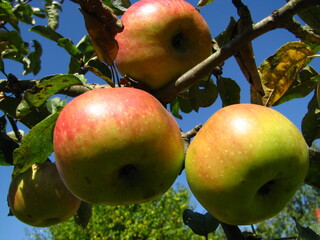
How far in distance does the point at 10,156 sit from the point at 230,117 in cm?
104

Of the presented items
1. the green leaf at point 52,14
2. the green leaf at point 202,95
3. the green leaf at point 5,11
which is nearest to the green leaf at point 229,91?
the green leaf at point 202,95

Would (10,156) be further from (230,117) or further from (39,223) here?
(230,117)

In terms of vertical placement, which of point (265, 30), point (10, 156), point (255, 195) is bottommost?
point (10, 156)

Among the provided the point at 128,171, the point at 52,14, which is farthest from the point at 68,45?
the point at 52,14

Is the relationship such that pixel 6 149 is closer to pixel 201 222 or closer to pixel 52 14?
pixel 201 222

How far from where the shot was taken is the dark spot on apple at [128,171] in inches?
33.6

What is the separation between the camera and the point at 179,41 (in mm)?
1179

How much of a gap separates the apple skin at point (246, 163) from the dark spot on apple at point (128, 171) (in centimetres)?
13

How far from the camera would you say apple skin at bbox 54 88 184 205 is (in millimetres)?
767

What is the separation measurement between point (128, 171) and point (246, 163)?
276mm

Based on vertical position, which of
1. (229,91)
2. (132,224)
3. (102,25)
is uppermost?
(102,25)

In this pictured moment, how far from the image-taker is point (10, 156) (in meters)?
1.52

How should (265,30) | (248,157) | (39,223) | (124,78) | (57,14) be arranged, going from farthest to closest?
(57,14) → (39,223) → (124,78) → (265,30) → (248,157)

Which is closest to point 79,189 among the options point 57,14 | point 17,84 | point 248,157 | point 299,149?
point 248,157
